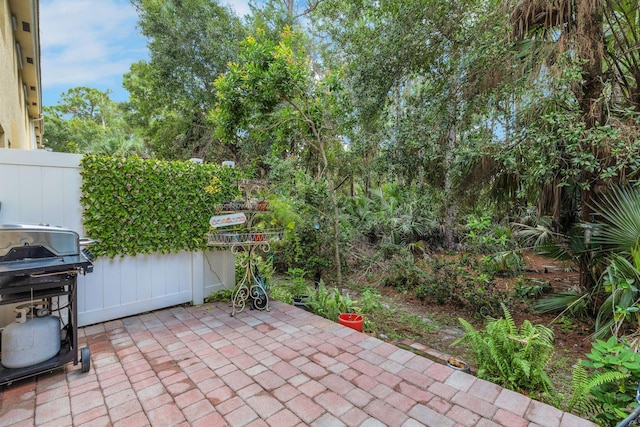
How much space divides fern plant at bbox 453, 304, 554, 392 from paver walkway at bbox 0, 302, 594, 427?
0.74 feet

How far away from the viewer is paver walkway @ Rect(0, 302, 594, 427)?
180 centimetres

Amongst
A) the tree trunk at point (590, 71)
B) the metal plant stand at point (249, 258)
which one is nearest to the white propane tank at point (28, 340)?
the metal plant stand at point (249, 258)

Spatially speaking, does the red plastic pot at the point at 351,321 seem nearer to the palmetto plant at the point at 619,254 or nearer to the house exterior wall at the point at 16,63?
the palmetto plant at the point at 619,254

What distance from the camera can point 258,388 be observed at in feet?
6.88

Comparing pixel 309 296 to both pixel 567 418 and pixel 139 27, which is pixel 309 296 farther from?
pixel 139 27

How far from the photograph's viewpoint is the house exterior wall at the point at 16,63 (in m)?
4.00

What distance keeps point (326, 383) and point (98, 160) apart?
308 cm

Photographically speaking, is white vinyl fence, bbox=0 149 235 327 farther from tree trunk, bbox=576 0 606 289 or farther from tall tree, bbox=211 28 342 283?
tree trunk, bbox=576 0 606 289

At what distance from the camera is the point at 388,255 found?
605cm

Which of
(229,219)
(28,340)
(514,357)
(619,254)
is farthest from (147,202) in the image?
(619,254)

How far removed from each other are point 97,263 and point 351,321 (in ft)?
9.22

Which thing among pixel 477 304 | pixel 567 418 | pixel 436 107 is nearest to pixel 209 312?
pixel 567 418

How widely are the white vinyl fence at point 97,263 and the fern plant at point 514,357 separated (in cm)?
318

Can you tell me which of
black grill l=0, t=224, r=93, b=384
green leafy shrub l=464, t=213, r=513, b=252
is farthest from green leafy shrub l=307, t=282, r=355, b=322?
black grill l=0, t=224, r=93, b=384
